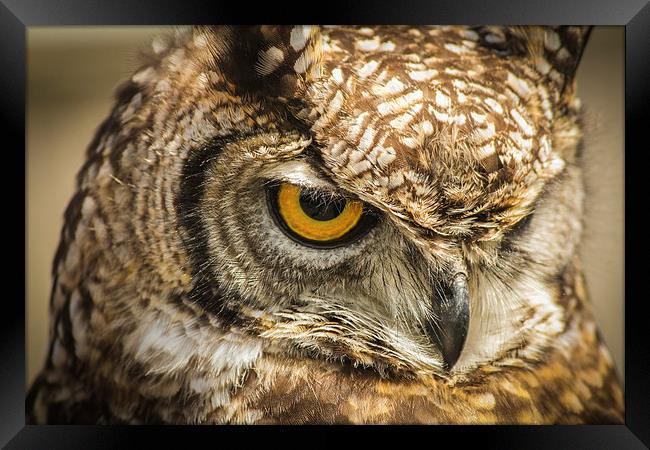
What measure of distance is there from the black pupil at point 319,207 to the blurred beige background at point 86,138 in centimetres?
54

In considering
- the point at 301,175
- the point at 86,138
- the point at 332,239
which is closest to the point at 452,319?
the point at 332,239

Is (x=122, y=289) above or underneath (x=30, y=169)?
underneath

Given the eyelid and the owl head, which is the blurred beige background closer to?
the owl head

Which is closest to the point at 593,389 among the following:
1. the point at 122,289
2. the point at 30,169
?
the point at 122,289

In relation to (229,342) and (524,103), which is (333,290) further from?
(524,103)

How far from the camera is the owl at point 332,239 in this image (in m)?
1.17

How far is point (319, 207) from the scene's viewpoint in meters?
1.25

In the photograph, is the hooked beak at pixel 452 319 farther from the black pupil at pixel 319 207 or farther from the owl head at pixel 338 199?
the black pupil at pixel 319 207

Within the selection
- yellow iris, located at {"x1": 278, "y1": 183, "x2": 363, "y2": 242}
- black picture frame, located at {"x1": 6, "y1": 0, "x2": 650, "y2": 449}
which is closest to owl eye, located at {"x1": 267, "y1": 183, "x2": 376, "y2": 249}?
yellow iris, located at {"x1": 278, "y1": 183, "x2": 363, "y2": 242}

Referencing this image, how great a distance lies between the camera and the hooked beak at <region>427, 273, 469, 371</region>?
1.22 metres

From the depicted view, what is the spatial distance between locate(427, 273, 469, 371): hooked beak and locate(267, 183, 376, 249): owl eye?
0.22m

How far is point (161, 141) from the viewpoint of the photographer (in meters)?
1.26
